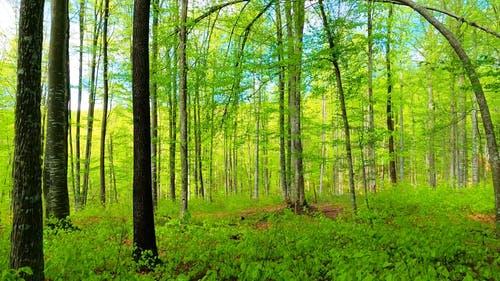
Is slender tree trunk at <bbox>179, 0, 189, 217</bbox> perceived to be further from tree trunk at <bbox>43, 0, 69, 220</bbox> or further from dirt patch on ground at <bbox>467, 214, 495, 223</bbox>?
dirt patch on ground at <bbox>467, 214, 495, 223</bbox>

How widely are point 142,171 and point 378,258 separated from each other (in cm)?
426

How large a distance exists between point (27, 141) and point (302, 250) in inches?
191

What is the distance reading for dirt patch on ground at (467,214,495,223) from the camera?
988cm

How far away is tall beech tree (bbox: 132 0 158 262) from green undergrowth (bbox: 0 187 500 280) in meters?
0.36

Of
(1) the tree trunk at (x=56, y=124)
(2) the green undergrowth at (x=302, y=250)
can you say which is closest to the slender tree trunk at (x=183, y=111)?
(2) the green undergrowth at (x=302, y=250)

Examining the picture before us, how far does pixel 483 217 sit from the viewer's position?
10320 mm

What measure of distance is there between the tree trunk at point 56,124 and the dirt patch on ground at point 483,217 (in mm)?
12351

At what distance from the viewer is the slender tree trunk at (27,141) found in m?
3.64

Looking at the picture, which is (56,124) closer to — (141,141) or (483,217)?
(141,141)

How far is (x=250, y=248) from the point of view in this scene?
621cm

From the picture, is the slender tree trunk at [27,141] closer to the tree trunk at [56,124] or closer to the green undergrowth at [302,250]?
the green undergrowth at [302,250]

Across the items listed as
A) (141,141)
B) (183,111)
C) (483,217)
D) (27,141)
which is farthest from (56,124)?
(483,217)

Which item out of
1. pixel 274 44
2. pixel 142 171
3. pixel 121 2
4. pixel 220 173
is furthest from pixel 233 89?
pixel 220 173

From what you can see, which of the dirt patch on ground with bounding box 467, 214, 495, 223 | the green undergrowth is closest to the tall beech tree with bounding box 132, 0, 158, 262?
the green undergrowth
